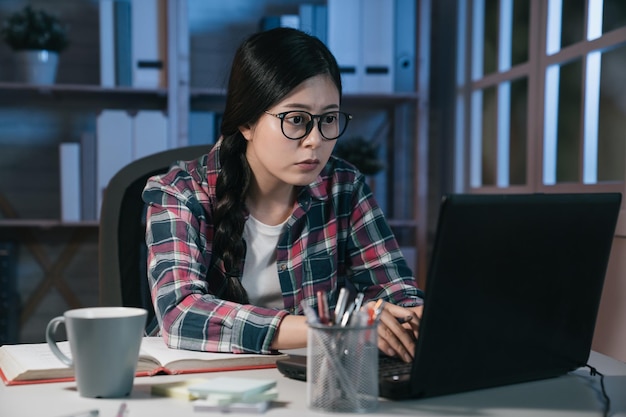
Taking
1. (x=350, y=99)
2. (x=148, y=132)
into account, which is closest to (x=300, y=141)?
(x=148, y=132)

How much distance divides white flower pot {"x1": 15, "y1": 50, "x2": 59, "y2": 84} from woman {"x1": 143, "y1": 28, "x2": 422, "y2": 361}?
4.90 feet

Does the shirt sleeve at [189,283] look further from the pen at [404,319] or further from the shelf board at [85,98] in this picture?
the shelf board at [85,98]

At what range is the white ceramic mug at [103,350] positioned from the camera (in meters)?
0.84

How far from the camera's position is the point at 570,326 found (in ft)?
3.28

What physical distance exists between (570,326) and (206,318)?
502 mm

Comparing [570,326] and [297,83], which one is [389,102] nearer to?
[297,83]

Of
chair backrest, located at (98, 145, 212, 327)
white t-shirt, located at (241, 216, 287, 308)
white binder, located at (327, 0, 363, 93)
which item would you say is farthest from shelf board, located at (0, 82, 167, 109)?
white t-shirt, located at (241, 216, 287, 308)

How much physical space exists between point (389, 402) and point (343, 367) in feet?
0.29

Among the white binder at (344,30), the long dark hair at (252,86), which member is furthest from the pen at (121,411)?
the white binder at (344,30)

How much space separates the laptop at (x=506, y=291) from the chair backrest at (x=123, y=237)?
0.61 metres

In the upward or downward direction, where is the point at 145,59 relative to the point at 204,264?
upward

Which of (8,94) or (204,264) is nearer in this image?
(204,264)

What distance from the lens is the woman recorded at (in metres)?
1.35

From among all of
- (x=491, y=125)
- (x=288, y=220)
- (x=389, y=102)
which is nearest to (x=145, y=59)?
(x=389, y=102)
